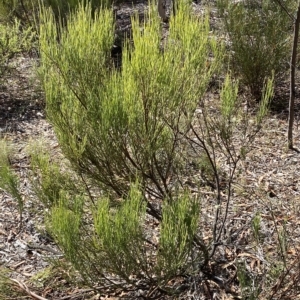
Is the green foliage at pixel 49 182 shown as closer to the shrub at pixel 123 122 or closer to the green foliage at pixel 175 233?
the shrub at pixel 123 122

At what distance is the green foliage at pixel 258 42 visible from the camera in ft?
16.2

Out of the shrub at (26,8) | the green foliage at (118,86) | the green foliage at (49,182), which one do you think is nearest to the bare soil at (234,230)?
the green foliage at (49,182)

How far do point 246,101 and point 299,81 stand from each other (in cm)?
83

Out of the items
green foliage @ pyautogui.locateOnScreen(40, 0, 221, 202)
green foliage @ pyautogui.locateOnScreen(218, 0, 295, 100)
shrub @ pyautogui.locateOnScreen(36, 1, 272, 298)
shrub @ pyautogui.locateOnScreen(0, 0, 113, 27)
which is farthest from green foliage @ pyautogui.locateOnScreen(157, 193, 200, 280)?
shrub @ pyautogui.locateOnScreen(0, 0, 113, 27)

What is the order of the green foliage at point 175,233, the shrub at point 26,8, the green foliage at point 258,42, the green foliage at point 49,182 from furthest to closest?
the shrub at point 26,8 < the green foliage at point 258,42 < the green foliage at point 49,182 < the green foliage at point 175,233

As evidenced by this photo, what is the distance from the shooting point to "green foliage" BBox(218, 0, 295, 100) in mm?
4926

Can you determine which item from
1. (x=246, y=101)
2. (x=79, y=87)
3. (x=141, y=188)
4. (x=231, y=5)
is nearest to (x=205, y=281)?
(x=141, y=188)

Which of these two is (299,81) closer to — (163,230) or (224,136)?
(224,136)

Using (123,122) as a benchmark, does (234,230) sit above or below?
below

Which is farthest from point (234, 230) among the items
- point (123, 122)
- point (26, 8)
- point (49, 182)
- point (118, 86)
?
point (26, 8)

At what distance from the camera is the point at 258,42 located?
16.2 feet

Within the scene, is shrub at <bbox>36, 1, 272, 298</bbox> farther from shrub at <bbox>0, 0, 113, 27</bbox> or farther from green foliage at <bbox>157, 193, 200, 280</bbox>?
shrub at <bbox>0, 0, 113, 27</bbox>

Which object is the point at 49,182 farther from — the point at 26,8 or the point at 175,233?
the point at 26,8

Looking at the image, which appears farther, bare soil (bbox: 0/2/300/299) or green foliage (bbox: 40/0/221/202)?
bare soil (bbox: 0/2/300/299)
